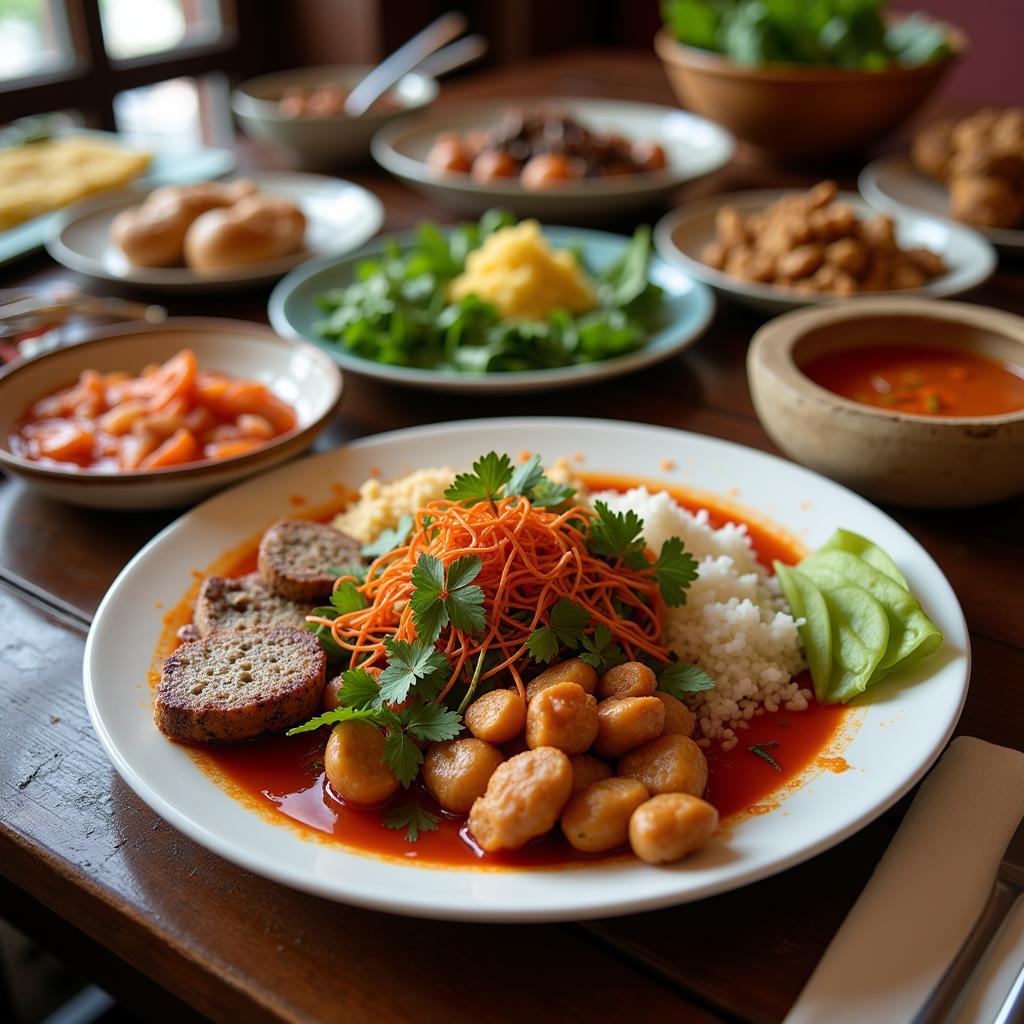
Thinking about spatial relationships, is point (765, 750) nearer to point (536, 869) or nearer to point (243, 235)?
point (536, 869)

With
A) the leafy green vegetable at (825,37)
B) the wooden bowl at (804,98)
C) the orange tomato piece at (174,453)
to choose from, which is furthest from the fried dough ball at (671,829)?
the leafy green vegetable at (825,37)

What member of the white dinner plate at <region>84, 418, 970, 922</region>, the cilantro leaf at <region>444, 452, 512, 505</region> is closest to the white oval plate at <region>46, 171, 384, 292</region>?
the white dinner plate at <region>84, 418, 970, 922</region>

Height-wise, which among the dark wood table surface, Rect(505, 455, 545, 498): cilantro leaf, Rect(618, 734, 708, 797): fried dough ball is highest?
Rect(505, 455, 545, 498): cilantro leaf

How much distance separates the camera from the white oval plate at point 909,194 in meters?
2.94

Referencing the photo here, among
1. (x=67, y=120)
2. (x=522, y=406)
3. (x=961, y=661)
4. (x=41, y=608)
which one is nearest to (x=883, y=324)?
(x=522, y=406)

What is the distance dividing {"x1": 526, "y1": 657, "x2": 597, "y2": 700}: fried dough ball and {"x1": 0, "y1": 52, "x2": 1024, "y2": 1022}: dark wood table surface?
11.8 inches

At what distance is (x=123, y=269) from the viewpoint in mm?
2887

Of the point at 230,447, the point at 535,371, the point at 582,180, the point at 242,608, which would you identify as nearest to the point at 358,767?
the point at 242,608

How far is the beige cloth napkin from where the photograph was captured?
107 centimetres

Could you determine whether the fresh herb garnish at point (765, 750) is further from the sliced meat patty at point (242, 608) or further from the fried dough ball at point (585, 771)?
the sliced meat patty at point (242, 608)

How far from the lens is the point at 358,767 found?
1.27m

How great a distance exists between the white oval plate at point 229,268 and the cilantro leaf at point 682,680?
5.99 feet

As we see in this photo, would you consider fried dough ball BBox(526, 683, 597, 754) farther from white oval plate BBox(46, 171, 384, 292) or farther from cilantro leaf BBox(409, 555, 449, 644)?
white oval plate BBox(46, 171, 384, 292)

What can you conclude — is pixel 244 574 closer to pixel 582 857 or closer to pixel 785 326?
pixel 582 857
